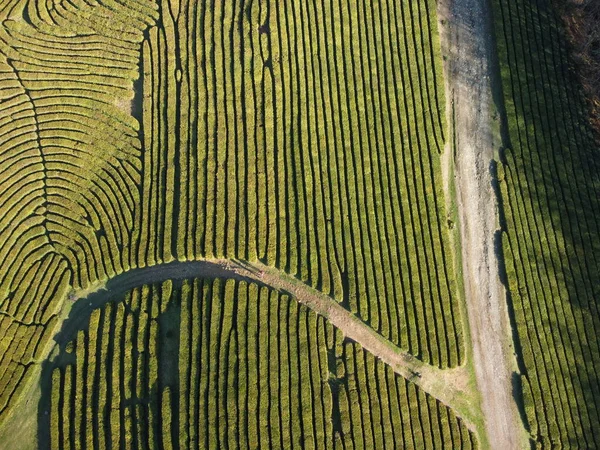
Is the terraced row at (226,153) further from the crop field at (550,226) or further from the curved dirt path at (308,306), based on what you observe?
the crop field at (550,226)

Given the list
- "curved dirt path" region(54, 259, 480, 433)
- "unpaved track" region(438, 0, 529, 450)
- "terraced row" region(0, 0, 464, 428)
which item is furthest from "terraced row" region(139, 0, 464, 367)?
"unpaved track" region(438, 0, 529, 450)

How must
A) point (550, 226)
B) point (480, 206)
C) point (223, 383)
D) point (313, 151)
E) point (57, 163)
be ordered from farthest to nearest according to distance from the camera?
1. point (57, 163)
2. point (313, 151)
3. point (480, 206)
4. point (550, 226)
5. point (223, 383)

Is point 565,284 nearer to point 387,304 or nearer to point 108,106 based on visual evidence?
point 387,304

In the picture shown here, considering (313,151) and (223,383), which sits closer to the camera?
(223,383)

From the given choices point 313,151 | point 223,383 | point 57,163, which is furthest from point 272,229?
point 57,163

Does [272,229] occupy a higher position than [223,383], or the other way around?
[272,229]

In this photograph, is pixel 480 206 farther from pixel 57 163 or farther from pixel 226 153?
pixel 57 163

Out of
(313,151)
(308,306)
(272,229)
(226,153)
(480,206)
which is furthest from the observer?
(226,153)
